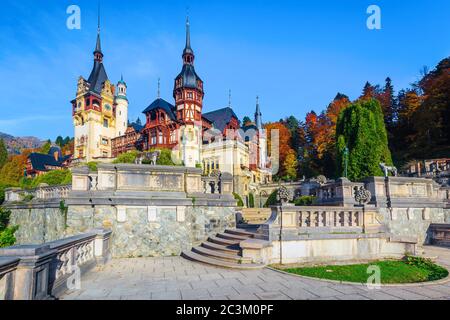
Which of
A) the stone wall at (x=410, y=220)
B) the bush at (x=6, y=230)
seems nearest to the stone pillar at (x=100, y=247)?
the bush at (x=6, y=230)

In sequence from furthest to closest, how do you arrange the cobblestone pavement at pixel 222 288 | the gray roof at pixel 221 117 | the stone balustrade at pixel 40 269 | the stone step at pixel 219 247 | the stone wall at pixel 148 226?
the gray roof at pixel 221 117 → the stone wall at pixel 148 226 → the stone step at pixel 219 247 → the cobblestone pavement at pixel 222 288 → the stone balustrade at pixel 40 269

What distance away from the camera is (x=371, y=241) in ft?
28.9

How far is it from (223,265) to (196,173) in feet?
15.4

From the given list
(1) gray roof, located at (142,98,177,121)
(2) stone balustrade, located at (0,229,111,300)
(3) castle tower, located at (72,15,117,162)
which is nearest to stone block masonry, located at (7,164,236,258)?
(2) stone balustrade, located at (0,229,111,300)

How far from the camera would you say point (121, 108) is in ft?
198

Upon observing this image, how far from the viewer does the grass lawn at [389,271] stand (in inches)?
252

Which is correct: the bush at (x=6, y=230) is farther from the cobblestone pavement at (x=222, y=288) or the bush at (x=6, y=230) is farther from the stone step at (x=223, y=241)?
the stone step at (x=223, y=241)

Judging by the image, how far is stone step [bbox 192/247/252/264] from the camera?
25.8 ft

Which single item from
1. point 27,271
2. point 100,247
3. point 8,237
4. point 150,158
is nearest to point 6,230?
point 8,237

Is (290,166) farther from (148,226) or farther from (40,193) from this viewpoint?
(148,226)

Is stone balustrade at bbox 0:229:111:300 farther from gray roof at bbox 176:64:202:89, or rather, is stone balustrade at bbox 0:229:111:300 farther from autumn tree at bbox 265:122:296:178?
autumn tree at bbox 265:122:296:178

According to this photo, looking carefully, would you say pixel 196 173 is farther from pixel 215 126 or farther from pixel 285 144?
pixel 285 144

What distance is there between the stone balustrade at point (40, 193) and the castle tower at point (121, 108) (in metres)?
42.9

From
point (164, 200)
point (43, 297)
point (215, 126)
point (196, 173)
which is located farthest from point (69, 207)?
point (215, 126)
